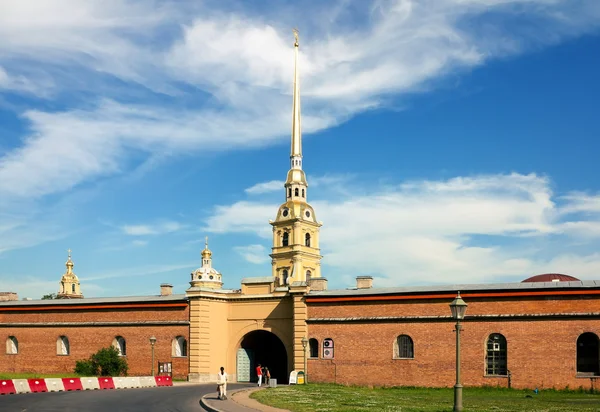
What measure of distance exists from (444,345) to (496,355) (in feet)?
9.36

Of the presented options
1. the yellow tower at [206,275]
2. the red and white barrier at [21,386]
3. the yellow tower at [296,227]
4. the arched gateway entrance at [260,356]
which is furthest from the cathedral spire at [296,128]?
the red and white barrier at [21,386]

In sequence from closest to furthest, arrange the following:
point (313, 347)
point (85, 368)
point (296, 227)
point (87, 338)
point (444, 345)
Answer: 1. point (444, 345)
2. point (313, 347)
3. point (85, 368)
4. point (87, 338)
5. point (296, 227)

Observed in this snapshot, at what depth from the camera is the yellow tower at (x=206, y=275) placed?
58.5 m

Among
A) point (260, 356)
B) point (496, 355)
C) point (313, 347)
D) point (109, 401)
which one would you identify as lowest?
point (109, 401)

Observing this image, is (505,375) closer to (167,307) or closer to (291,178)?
(167,307)

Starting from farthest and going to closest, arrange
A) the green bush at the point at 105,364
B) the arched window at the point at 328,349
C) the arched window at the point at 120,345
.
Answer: the arched window at the point at 120,345
the green bush at the point at 105,364
the arched window at the point at 328,349

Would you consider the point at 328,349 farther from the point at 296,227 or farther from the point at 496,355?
the point at 296,227

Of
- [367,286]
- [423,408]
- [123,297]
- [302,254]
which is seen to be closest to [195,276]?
[123,297]

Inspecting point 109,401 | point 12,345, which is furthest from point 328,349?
point 12,345

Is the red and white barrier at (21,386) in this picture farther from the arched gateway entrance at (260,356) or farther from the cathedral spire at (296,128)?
the cathedral spire at (296,128)

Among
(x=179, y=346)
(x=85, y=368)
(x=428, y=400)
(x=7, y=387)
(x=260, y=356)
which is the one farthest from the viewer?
(x=260, y=356)

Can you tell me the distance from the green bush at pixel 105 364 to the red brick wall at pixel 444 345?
45.7 ft

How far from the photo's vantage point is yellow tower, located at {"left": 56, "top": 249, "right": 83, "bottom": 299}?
114 m

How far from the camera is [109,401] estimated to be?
3203 centimetres
